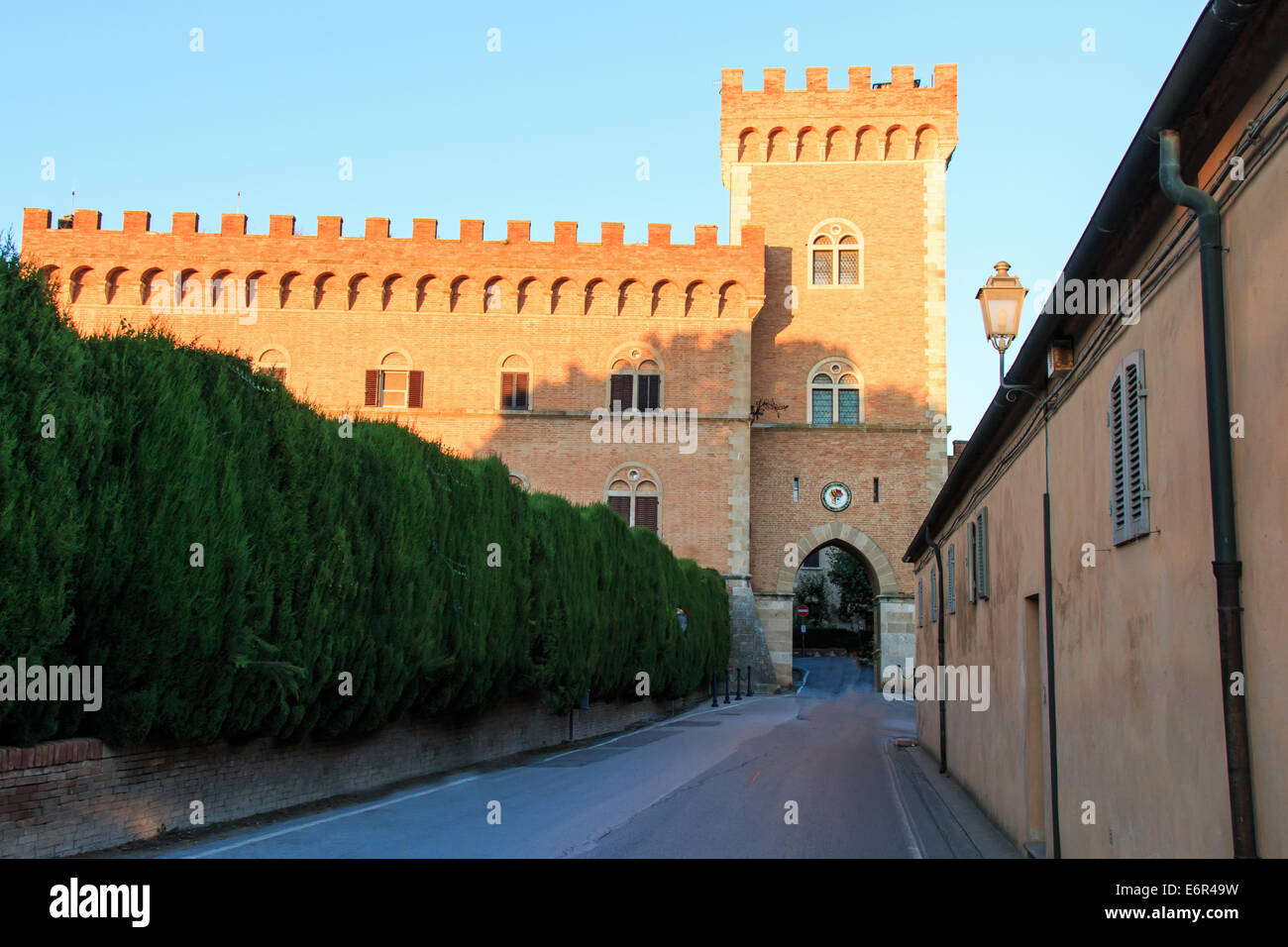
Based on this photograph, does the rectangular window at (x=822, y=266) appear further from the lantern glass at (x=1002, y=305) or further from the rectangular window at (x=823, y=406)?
the lantern glass at (x=1002, y=305)

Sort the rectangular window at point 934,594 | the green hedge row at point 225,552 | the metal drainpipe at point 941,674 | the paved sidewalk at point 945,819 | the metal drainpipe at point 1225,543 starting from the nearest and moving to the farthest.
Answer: the metal drainpipe at point 1225,543, the green hedge row at point 225,552, the paved sidewalk at point 945,819, the metal drainpipe at point 941,674, the rectangular window at point 934,594

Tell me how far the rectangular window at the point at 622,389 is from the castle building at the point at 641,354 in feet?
0.26

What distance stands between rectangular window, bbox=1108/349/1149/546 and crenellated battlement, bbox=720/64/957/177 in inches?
1556

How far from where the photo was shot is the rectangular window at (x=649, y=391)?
41500 mm

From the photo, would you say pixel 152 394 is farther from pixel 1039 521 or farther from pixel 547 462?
pixel 547 462

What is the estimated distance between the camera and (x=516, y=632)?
17.6 metres

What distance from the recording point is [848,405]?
42.9 metres

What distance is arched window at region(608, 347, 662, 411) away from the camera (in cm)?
4150

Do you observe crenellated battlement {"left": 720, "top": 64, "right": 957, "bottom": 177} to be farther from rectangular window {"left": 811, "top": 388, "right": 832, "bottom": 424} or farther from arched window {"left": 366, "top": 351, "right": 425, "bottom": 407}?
arched window {"left": 366, "top": 351, "right": 425, "bottom": 407}

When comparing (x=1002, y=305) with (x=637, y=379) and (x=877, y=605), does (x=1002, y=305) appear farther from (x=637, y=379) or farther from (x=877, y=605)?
(x=877, y=605)

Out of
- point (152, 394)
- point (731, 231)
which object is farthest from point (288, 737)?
point (731, 231)

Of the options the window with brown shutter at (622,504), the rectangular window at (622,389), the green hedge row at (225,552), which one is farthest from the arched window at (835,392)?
the green hedge row at (225,552)

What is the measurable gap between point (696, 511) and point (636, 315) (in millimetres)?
7416

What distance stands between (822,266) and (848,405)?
5.42 metres
